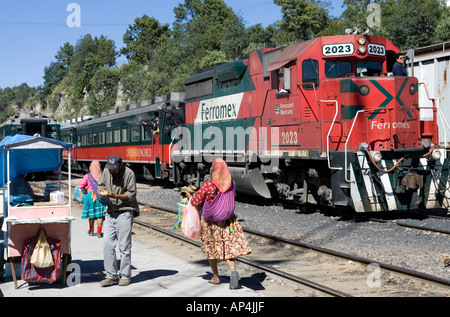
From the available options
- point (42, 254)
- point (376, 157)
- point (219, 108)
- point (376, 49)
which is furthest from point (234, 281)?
point (219, 108)

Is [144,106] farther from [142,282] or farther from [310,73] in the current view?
[142,282]

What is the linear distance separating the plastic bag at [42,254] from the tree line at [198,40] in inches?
1042

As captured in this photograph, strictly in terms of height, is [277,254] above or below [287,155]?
below

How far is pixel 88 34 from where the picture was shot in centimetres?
9012

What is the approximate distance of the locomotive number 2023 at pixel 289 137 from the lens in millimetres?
13008

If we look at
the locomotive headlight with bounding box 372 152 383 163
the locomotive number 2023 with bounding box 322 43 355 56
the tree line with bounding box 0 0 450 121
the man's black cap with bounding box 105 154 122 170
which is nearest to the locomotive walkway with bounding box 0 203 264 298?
the man's black cap with bounding box 105 154 122 170

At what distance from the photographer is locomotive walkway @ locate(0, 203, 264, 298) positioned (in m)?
6.75

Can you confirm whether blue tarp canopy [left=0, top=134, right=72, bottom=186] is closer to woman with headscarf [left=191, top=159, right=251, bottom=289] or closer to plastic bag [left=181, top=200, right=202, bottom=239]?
plastic bag [left=181, top=200, right=202, bottom=239]

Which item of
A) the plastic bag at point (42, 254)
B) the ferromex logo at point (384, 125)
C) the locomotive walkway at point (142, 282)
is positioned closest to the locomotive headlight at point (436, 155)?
the ferromex logo at point (384, 125)

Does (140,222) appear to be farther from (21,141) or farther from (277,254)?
(21,141)

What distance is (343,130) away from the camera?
39.2ft

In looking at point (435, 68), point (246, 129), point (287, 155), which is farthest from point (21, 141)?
point (435, 68)

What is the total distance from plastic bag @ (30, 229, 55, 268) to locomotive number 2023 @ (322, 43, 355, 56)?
310 inches

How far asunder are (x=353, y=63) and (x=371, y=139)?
6.09 ft
